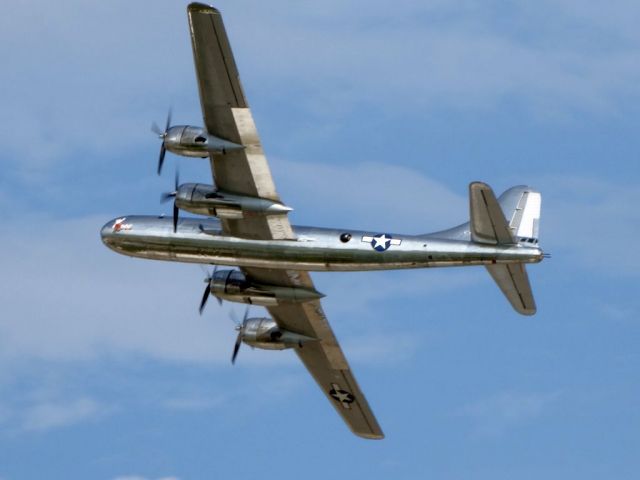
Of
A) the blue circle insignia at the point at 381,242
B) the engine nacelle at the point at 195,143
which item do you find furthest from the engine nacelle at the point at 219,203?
the blue circle insignia at the point at 381,242

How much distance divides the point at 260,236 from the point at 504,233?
436 inches

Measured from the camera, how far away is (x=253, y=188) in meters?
70.4

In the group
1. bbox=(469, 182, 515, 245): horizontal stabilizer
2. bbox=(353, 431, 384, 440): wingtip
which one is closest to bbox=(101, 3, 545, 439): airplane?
bbox=(469, 182, 515, 245): horizontal stabilizer

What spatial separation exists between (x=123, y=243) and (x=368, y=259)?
12.2 meters

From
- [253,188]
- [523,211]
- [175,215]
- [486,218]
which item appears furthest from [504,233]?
[175,215]

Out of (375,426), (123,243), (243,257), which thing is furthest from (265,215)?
(375,426)

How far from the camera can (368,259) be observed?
70.6 m

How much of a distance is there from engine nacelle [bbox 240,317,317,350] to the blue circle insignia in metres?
10.0

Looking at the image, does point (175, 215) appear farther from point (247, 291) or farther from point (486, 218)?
point (486, 218)

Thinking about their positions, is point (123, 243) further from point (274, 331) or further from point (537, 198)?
point (537, 198)

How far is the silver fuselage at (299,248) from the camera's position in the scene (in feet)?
225

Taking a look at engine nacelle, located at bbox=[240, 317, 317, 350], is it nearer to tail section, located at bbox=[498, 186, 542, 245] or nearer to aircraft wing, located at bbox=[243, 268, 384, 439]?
aircraft wing, located at bbox=[243, 268, 384, 439]

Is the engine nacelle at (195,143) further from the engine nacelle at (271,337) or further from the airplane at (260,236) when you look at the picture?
the engine nacelle at (271,337)

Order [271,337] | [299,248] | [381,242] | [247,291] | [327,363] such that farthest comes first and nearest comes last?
[327,363]
[271,337]
[247,291]
[299,248]
[381,242]
